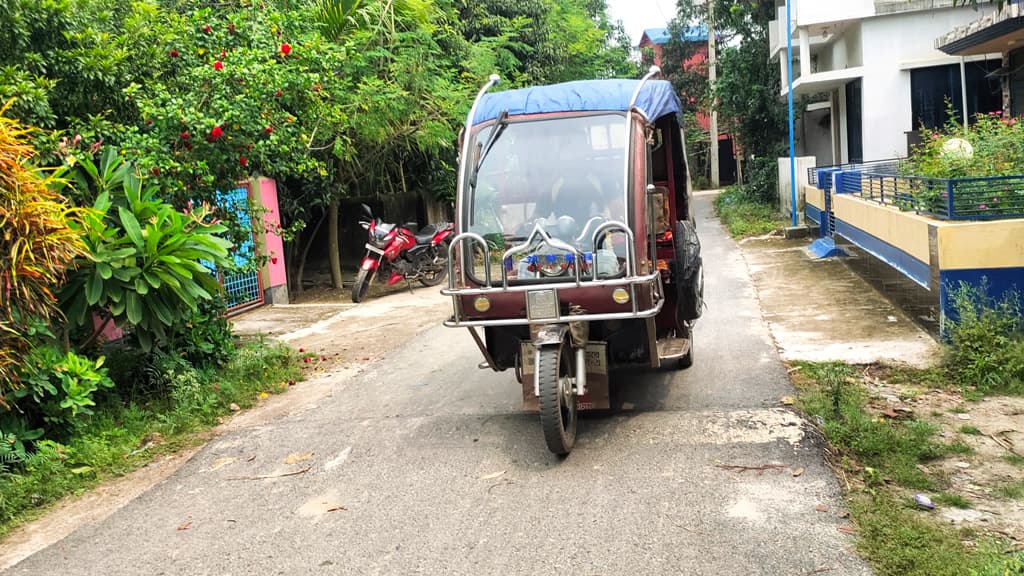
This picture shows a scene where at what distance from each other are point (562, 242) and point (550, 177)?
56 centimetres

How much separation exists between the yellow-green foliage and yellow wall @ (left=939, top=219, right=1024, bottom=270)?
698 cm

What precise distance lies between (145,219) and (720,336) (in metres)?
5.75

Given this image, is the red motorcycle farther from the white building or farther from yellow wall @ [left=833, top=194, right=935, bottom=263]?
the white building

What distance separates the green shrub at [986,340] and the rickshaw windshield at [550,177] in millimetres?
3251

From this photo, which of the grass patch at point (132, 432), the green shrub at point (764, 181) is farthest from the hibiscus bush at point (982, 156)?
the green shrub at point (764, 181)

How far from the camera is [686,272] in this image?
23.5ft

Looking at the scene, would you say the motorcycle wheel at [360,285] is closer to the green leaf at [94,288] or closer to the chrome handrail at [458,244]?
the green leaf at [94,288]

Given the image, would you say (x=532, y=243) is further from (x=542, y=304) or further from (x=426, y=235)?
(x=426, y=235)

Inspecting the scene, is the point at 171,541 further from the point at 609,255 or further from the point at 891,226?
the point at 891,226

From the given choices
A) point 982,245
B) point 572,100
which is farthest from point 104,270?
point 982,245

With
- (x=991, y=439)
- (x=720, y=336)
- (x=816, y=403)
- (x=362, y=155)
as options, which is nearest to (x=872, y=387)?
(x=816, y=403)

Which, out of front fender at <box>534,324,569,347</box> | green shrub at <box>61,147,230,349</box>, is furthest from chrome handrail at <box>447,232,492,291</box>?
green shrub at <box>61,147,230,349</box>

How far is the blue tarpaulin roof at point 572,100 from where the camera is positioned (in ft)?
21.9

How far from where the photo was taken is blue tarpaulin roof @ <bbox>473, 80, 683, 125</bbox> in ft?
21.9
